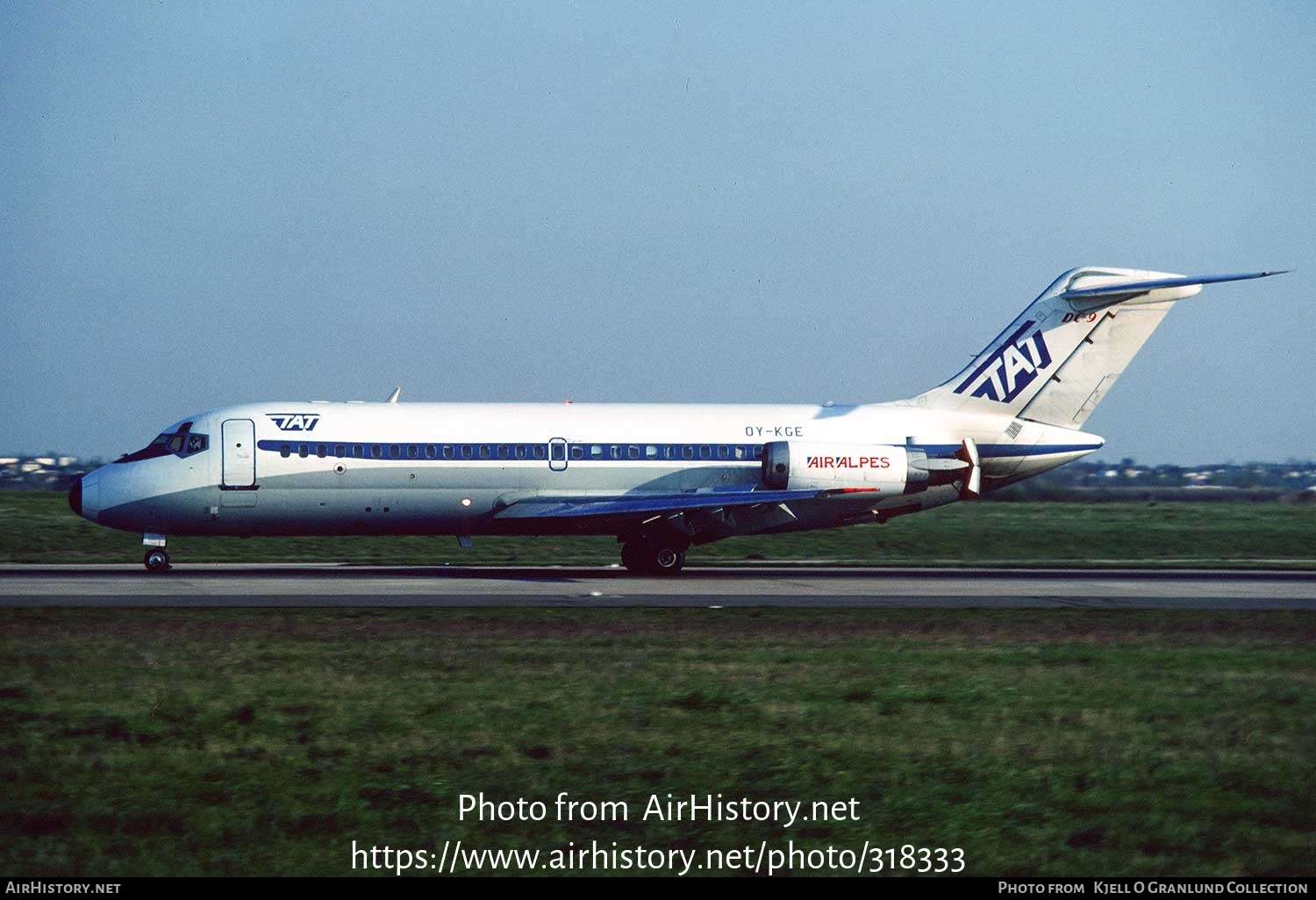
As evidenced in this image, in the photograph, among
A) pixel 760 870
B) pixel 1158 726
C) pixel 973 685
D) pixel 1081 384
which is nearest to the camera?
pixel 760 870

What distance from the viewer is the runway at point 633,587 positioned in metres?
25.8

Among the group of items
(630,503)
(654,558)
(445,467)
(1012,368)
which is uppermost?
(1012,368)

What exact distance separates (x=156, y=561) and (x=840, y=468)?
52.8 ft

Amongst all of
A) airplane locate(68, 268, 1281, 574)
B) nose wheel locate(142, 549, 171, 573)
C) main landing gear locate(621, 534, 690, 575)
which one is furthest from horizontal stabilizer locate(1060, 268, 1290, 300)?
nose wheel locate(142, 549, 171, 573)

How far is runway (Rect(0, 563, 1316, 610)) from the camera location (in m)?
25.8

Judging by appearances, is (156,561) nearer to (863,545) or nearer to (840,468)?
(840,468)

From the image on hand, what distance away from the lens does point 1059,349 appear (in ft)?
119

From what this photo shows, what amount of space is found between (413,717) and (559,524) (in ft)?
64.2

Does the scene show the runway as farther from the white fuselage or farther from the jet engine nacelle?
the jet engine nacelle

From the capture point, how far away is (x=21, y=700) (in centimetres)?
1441

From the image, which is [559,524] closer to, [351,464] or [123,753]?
[351,464]

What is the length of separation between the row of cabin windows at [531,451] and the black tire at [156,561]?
11.7 ft

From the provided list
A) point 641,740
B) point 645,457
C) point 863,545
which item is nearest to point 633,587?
point 645,457

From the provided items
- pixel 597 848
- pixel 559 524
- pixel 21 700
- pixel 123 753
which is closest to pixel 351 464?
pixel 559 524
